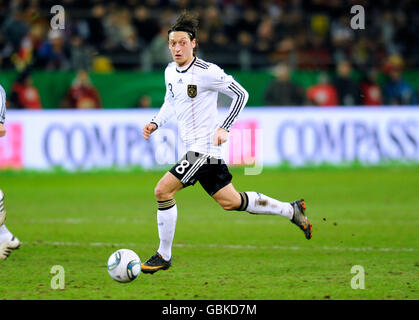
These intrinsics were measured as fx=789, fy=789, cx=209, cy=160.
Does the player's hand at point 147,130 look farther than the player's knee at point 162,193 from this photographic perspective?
Yes

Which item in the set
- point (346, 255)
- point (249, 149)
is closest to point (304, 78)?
point (249, 149)

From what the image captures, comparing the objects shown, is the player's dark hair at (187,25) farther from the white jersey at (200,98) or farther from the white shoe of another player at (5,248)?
the white shoe of another player at (5,248)

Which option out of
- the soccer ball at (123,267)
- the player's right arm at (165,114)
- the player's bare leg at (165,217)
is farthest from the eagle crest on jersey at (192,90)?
the soccer ball at (123,267)

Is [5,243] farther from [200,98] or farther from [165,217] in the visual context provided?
[200,98]

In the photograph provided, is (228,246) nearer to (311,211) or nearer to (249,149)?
(311,211)

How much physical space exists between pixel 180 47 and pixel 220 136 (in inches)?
37.1

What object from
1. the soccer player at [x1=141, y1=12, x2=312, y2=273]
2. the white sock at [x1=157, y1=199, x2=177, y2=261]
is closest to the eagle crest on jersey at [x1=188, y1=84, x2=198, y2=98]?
the soccer player at [x1=141, y1=12, x2=312, y2=273]

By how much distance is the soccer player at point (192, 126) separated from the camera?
23.6ft

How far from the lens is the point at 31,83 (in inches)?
669

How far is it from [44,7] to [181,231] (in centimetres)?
993

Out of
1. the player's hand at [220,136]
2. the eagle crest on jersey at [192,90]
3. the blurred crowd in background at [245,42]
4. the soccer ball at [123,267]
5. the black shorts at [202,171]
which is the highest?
the blurred crowd in background at [245,42]

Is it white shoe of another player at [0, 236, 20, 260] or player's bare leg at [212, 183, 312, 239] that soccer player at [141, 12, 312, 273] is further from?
white shoe of another player at [0, 236, 20, 260]

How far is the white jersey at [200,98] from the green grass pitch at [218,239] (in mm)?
1234

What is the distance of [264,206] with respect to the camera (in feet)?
25.2
